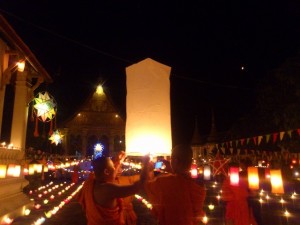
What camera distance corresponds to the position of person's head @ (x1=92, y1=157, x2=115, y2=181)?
139 inches

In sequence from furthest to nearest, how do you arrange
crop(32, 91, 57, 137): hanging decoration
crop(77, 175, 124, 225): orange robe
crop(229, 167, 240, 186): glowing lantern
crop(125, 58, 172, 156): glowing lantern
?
crop(32, 91, 57, 137): hanging decoration
crop(229, 167, 240, 186): glowing lantern
crop(125, 58, 172, 156): glowing lantern
crop(77, 175, 124, 225): orange robe

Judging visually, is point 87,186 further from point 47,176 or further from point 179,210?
point 47,176

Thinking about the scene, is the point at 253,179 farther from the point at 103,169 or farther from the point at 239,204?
the point at 103,169

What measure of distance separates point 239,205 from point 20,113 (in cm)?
802

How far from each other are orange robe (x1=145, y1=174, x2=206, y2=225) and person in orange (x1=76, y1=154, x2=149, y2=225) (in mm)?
203

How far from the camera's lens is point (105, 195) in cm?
333

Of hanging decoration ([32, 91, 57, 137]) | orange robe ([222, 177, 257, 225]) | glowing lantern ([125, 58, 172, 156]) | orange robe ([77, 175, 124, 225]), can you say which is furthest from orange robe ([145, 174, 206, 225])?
hanging decoration ([32, 91, 57, 137])

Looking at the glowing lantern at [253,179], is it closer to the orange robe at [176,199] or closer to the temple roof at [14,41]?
the orange robe at [176,199]

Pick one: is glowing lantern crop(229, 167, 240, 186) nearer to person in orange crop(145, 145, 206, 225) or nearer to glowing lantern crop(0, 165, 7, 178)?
A: person in orange crop(145, 145, 206, 225)

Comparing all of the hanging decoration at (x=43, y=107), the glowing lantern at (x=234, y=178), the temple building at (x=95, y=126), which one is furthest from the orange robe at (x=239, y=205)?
the temple building at (x=95, y=126)

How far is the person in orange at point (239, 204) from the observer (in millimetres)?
7113

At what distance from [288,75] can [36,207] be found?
12109 millimetres

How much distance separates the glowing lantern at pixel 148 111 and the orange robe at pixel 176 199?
784mm

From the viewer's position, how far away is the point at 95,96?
146 feet
